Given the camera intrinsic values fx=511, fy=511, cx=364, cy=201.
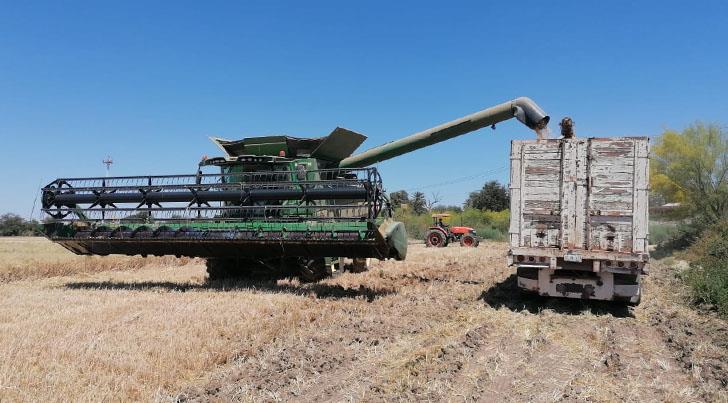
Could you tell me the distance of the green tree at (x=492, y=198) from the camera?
5569 cm

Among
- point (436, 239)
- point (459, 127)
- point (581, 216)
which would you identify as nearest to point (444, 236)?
point (436, 239)

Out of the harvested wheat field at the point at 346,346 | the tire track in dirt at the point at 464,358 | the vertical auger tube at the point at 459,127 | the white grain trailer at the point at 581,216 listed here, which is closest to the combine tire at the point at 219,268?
the harvested wheat field at the point at 346,346

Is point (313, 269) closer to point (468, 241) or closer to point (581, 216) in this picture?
point (581, 216)

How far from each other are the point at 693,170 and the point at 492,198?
3160cm

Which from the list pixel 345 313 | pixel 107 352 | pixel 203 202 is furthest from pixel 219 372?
pixel 203 202

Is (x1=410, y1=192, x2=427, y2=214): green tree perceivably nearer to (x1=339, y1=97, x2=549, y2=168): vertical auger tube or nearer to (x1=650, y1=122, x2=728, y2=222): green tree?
(x1=650, y1=122, x2=728, y2=222): green tree

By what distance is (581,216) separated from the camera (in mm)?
7660

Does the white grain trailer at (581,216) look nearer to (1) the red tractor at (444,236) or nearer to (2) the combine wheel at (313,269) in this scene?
(2) the combine wheel at (313,269)

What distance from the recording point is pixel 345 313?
7.02 meters

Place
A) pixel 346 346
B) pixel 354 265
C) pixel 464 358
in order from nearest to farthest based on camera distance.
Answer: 1. pixel 464 358
2. pixel 346 346
3. pixel 354 265

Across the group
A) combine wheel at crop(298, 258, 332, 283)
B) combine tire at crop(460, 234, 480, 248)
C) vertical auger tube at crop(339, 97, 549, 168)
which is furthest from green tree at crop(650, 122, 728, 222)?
combine wheel at crop(298, 258, 332, 283)

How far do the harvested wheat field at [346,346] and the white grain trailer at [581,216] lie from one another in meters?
0.51

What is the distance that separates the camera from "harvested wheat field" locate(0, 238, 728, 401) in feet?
13.3

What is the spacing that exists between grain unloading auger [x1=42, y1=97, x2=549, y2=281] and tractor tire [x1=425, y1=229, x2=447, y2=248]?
1578 centimetres
